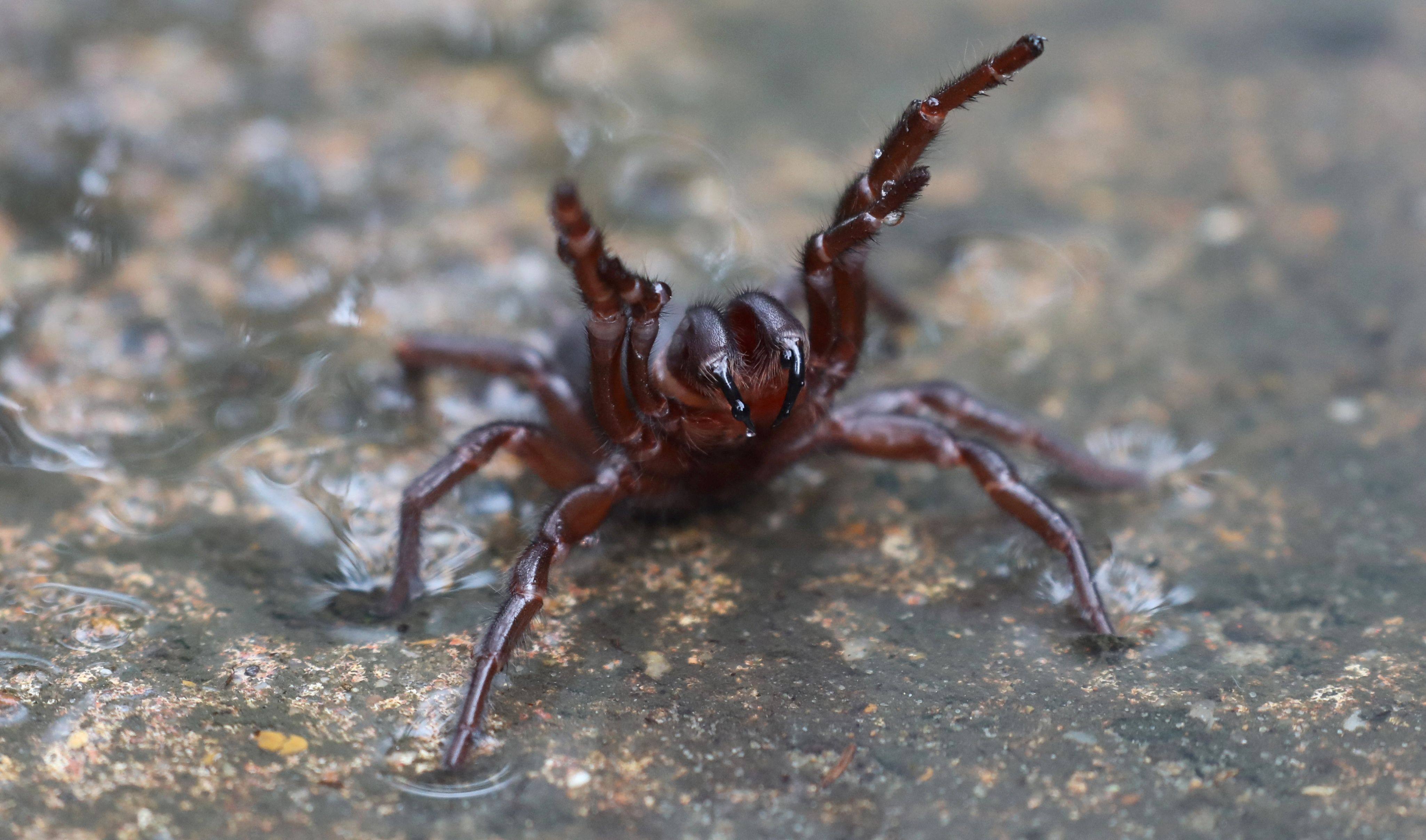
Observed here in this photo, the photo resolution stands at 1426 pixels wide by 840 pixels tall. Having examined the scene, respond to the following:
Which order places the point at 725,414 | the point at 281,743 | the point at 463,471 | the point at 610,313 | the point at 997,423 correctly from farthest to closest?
the point at 997,423 < the point at 463,471 < the point at 725,414 < the point at 610,313 < the point at 281,743

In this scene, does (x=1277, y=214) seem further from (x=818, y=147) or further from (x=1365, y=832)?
(x=1365, y=832)

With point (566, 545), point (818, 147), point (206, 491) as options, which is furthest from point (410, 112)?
point (566, 545)

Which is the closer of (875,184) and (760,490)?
(875,184)

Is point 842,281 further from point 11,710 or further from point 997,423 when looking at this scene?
point 11,710

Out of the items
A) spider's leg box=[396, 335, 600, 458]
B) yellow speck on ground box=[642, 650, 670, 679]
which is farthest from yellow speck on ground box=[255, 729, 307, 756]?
spider's leg box=[396, 335, 600, 458]

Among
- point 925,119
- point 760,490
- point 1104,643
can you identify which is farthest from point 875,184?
point 1104,643

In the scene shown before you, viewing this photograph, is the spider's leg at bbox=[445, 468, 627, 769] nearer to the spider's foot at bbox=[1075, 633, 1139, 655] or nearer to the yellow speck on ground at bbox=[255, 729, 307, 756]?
the yellow speck on ground at bbox=[255, 729, 307, 756]
